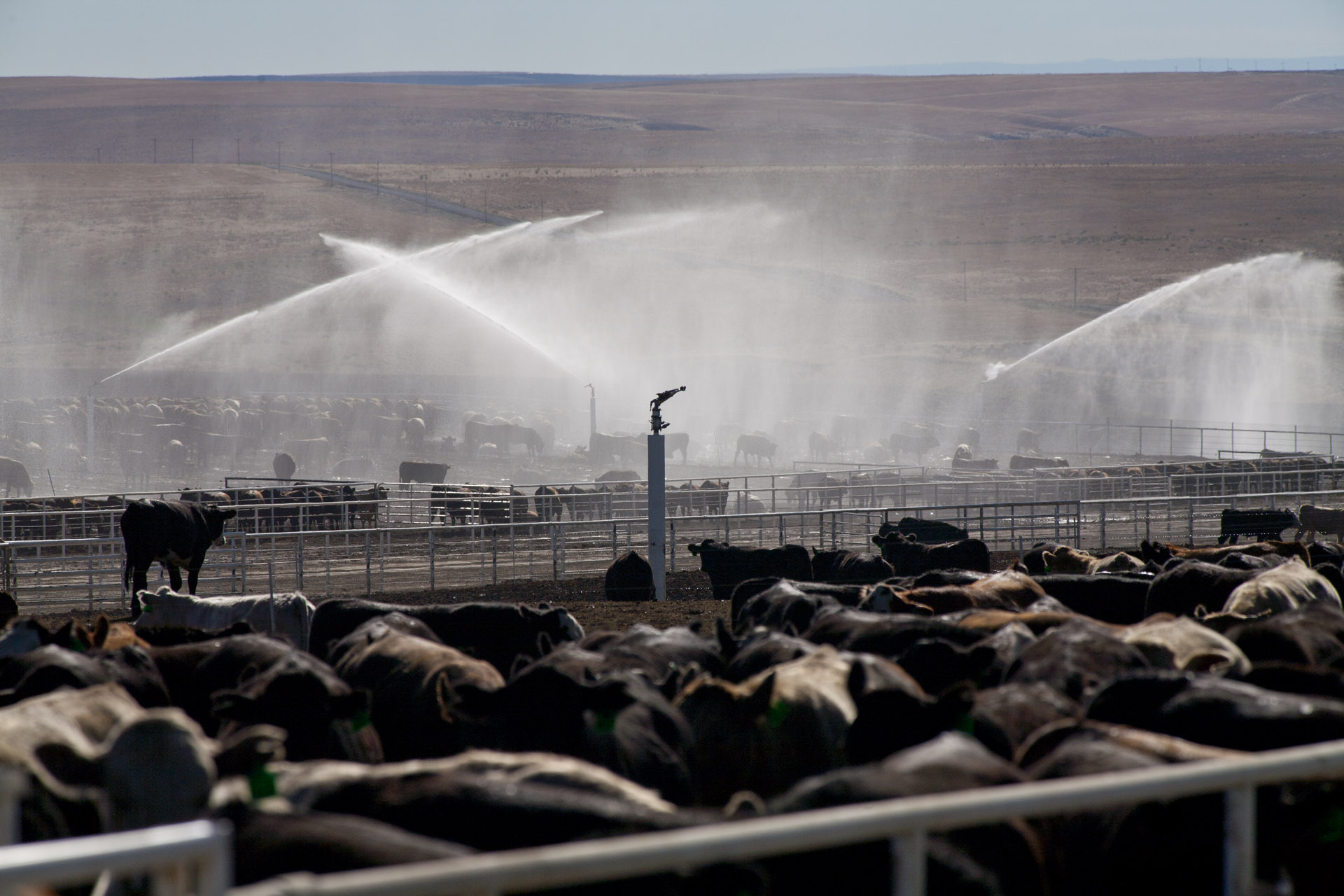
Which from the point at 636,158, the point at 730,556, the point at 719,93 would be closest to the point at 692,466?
the point at 730,556

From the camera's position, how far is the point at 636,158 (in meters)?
119

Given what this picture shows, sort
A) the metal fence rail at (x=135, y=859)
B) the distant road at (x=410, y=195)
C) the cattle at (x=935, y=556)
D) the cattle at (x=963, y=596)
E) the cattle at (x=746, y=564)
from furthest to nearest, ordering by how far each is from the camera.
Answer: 1. the distant road at (x=410, y=195)
2. the cattle at (x=935, y=556)
3. the cattle at (x=746, y=564)
4. the cattle at (x=963, y=596)
5. the metal fence rail at (x=135, y=859)

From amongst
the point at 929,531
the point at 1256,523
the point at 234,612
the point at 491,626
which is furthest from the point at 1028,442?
the point at 491,626

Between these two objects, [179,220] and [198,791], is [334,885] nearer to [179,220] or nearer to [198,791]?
[198,791]

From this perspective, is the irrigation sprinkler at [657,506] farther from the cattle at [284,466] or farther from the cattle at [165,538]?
the cattle at [284,466]

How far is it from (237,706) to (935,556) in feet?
38.1

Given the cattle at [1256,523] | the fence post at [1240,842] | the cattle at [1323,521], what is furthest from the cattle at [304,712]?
the cattle at [1323,521]

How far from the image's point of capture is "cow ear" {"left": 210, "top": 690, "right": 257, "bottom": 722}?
5.48m

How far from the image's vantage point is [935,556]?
627 inches

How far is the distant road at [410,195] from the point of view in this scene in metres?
90.7

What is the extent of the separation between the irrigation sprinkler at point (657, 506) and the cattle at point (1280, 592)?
6447mm

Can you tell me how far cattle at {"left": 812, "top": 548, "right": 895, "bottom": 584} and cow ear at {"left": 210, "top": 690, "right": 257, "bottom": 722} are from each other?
9.98 meters

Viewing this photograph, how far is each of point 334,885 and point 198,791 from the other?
5.23 ft

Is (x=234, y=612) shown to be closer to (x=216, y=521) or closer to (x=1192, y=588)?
(x=216, y=521)
